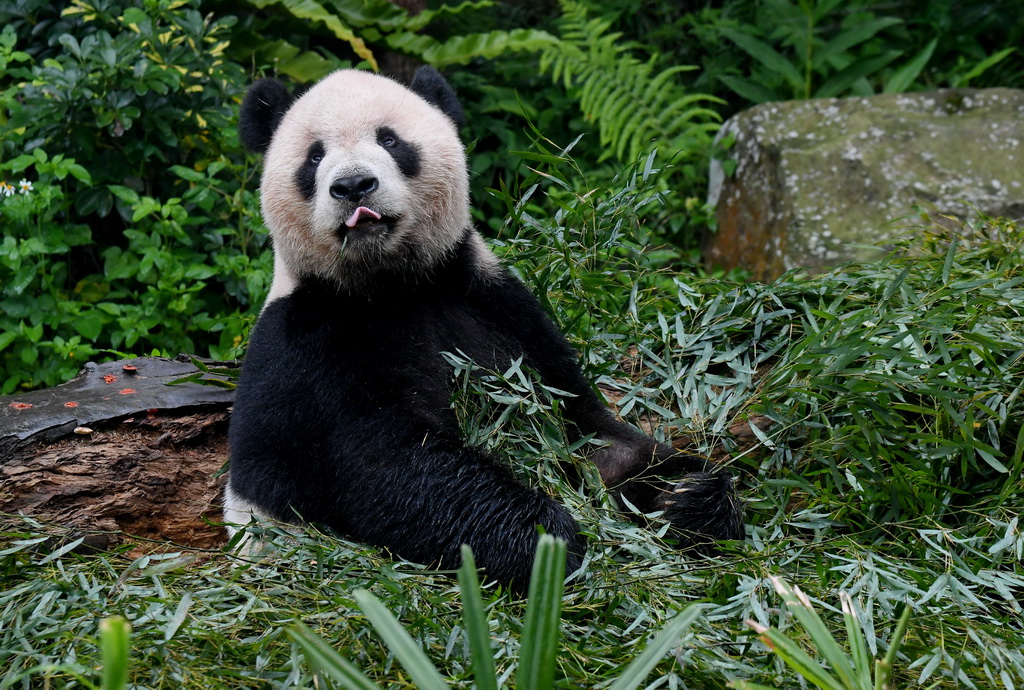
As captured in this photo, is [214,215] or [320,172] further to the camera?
[214,215]

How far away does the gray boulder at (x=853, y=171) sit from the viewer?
6.00 m

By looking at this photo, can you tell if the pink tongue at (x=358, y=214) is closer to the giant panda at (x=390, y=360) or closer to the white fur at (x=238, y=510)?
the giant panda at (x=390, y=360)

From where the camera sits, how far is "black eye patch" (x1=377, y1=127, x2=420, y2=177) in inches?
122

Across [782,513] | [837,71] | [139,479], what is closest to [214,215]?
[139,479]

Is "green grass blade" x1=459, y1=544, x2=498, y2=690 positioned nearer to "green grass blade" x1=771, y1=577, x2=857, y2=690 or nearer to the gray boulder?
"green grass blade" x1=771, y1=577, x2=857, y2=690

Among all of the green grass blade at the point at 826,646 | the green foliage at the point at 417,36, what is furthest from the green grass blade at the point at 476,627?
the green foliage at the point at 417,36

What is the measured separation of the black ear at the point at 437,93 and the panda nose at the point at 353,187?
2.41 feet

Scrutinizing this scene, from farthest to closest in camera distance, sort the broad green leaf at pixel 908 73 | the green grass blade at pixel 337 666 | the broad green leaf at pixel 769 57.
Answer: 1. the broad green leaf at pixel 769 57
2. the broad green leaf at pixel 908 73
3. the green grass blade at pixel 337 666

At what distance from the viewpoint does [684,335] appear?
3.71 m

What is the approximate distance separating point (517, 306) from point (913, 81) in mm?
5504

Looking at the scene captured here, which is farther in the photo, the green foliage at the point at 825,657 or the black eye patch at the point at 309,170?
the black eye patch at the point at 309,170

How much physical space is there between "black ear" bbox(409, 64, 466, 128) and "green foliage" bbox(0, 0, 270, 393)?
168 cm

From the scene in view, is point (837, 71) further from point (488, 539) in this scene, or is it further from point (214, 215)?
point (488, 539)

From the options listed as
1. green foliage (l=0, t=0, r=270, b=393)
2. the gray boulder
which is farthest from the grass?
green foliage (l=0, t=0, r=270, b=393)
